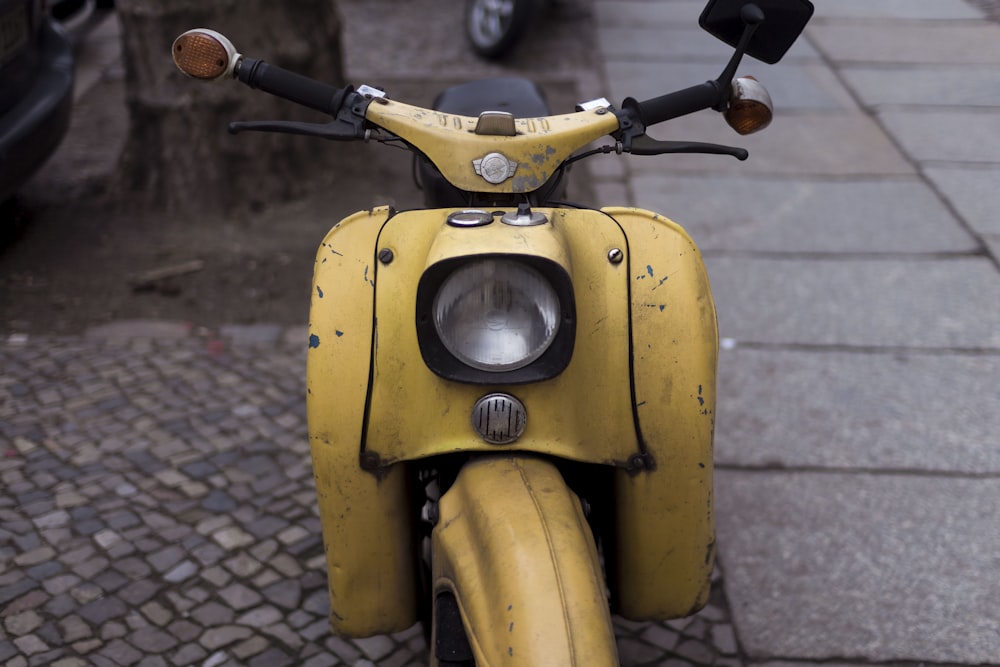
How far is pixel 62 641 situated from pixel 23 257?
8.46 feet

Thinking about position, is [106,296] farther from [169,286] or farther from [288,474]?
[288,474]

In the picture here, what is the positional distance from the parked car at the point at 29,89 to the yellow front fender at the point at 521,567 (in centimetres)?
315

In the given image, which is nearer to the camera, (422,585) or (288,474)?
(422,585)

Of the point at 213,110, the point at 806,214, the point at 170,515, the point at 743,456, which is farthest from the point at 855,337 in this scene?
the point at 213,110

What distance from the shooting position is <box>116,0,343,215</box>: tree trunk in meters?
4.91

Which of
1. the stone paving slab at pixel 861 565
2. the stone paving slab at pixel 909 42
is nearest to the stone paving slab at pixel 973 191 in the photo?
the stone paving slab at pixel 909 42

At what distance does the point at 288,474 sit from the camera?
11.4ft

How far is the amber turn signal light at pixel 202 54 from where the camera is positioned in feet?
6.99

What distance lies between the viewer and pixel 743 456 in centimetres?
362

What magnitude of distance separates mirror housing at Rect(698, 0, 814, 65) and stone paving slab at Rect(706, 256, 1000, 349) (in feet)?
7.23

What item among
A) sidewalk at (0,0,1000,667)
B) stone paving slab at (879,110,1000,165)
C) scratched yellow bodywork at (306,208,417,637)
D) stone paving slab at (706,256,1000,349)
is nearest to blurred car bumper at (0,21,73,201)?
sidewalk at (0,0,1000,667)

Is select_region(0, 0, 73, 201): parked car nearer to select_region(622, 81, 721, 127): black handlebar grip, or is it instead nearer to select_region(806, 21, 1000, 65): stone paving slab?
select_region(622, 81, 721, 127): black handlebar grip

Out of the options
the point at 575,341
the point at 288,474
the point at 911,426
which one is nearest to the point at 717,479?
the point at 911,426

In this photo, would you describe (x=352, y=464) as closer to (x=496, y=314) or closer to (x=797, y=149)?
(x=496, y=314)
